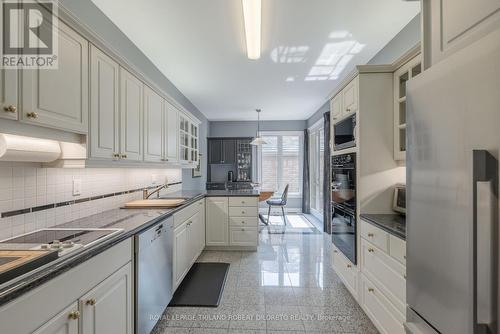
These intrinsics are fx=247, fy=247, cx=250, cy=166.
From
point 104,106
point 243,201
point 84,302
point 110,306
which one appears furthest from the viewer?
point 243,201

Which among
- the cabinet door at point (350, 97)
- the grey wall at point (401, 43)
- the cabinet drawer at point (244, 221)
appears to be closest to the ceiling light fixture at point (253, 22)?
the cabinet door at point (350, 97)

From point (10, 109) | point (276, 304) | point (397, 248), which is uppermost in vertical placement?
point (10, 109)

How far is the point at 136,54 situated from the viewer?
2.86 m

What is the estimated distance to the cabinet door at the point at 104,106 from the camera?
1.66 m

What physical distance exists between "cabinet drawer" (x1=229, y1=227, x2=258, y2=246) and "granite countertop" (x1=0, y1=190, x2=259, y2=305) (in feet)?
4.40

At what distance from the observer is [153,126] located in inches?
105

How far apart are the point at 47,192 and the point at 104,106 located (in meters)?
0.69

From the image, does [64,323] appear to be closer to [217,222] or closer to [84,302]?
[84,302]

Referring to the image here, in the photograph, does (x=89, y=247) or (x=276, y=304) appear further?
(x=276, y=304)

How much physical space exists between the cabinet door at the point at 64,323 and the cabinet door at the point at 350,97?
245 centimetres

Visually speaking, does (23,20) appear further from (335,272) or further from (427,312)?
(335,272)

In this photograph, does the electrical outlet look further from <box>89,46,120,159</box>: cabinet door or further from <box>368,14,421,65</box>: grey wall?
<box>368,14,421,65</box>: grey wall

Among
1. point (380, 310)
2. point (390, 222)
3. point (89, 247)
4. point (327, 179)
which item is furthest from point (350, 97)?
point (327, 179)

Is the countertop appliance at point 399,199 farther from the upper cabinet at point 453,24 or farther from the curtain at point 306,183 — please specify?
the curtain at point 306,183
